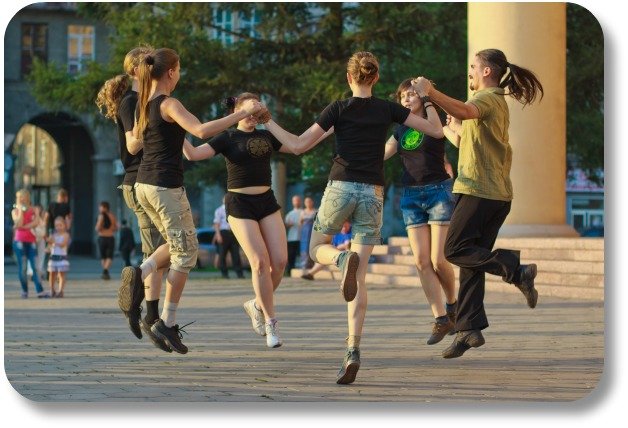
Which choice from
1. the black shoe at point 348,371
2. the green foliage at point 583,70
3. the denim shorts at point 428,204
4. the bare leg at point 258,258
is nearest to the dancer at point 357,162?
the black shoe at point 348,371

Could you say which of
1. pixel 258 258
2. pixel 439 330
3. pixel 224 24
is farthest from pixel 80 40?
pixel 258 258

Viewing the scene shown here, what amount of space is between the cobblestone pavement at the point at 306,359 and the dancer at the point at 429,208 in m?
0.43

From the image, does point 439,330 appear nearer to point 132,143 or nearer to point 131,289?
point 131,289

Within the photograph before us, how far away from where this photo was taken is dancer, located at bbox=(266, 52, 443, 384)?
350 inches

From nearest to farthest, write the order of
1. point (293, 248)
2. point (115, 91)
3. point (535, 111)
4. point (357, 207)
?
point (357, 207)
point (115, 91)
point (535, 111)
point (293, 248)

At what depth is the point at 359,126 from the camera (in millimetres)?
8961

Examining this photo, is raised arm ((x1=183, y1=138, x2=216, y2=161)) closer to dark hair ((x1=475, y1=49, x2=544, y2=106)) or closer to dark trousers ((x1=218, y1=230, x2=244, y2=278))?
dark hair ((x1=475, y1=49, x2=544, y2=106))

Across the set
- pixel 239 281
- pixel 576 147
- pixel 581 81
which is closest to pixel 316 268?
pixel 239 281

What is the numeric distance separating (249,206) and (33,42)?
43.0 m

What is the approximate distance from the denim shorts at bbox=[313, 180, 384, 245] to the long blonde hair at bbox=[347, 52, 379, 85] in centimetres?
68

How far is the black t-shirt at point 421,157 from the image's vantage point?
1073 cm

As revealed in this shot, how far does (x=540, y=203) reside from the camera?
71.9 feet

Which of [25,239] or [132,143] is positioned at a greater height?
[132,143]

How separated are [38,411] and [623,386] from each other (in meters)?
3.59
